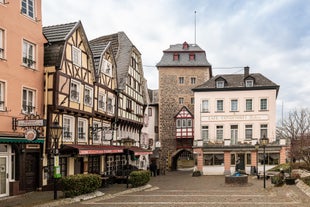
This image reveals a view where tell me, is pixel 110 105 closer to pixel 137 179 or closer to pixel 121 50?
pixel 121 50

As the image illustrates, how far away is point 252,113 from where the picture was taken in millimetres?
42688

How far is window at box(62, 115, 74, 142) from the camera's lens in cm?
2316

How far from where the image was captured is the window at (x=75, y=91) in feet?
77.4

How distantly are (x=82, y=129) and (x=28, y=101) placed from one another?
5649mm

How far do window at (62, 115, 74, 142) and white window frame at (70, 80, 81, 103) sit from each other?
1.11m

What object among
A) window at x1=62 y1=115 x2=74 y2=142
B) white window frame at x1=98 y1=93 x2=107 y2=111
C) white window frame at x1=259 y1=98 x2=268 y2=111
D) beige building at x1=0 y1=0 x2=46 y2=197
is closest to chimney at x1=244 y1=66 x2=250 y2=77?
white window frame at x1=259 y1=98 x2=268 y2=111

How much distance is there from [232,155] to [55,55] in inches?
961

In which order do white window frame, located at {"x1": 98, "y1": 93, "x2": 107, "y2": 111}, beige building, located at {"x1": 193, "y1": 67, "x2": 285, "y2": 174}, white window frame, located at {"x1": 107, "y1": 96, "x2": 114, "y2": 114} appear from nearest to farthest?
white window frame, located at {"x1": 98, "y1": 93, "x2": 107, "y2": 111}, white window frame, located at {"x1": 107, "y1": 96, "x2": 114, "y2": 114}, beige building, located at {"x1": 193, "y1": 67, "x2": 285, "y2": 174}

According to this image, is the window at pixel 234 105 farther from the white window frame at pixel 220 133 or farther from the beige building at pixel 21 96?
the beige building at pixel 21 96

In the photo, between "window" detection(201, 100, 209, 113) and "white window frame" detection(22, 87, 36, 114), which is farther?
"window" detection(201, 100, 209, 113)

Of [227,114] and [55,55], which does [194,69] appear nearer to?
[227,114]

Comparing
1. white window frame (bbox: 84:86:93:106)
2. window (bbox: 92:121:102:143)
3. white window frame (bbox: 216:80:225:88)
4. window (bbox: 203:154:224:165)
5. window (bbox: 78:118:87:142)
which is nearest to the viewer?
window (bbox: 78:118:87:142)

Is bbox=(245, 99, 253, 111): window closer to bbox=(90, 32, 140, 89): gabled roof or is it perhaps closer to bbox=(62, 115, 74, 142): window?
bbox=(90, 32, 140, 89): gabled roof

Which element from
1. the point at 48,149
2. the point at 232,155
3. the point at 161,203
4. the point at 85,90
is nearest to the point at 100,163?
the point at 85,90
